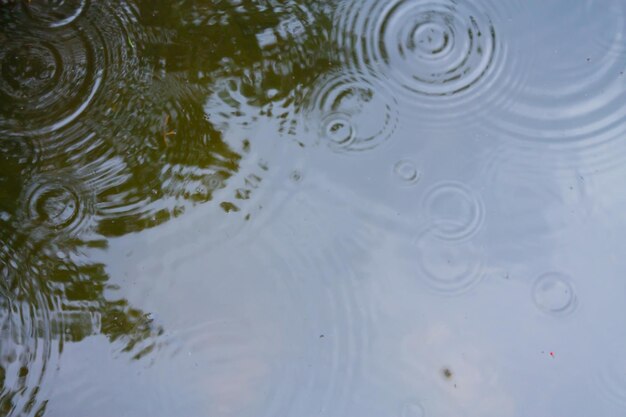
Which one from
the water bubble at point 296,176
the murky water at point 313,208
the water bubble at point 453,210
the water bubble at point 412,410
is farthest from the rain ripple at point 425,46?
the water bubble at point 412,410

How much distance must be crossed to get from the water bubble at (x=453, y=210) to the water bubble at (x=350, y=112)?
26 cm

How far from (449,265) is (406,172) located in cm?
34

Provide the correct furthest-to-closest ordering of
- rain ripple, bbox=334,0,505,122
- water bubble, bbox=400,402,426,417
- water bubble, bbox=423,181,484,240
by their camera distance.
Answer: rain ripple, bbox=334,0,505,122
water bubble, bbox=423,181,484,240
water bubble, bbox=400,402,426,417

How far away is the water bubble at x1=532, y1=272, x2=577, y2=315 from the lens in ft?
6.62

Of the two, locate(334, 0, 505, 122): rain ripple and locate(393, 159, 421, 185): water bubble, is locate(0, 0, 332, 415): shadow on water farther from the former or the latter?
locate(393, 159, 421, 185): water bubble

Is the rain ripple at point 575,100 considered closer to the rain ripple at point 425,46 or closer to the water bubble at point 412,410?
the rain ripple at point 425,46

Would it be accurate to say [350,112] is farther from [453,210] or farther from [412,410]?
[412,410]

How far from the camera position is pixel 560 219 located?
6.83ft

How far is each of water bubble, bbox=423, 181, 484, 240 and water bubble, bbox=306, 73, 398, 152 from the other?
0.26m

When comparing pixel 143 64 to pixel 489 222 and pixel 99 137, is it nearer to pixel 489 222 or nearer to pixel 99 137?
pixel 99 137

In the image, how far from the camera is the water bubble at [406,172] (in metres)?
2.11

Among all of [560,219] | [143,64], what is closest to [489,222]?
[560,219]

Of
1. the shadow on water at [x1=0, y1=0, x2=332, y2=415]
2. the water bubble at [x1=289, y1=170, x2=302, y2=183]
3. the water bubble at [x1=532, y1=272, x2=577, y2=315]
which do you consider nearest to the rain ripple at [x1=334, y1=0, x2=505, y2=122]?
the shadow on water at [x1=0, y1=0, x2=332, y2=415]

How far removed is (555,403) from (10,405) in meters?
1.68
